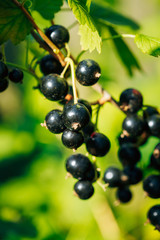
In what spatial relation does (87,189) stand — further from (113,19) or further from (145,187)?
(113,19)

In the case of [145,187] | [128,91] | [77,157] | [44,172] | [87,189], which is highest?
[128,91]

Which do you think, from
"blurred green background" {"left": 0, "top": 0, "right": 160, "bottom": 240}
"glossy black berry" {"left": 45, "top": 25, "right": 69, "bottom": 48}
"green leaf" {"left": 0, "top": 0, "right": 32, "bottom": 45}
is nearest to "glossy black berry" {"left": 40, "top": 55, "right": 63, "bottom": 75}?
"glossy black berry" {"left": 45, "top": 25, "right": 69, "bottom": 48}

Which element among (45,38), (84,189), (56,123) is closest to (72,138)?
(56,123)

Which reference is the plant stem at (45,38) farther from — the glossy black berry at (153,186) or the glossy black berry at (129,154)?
the glossy black berry at (153,186)

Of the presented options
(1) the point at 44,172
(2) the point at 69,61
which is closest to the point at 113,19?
(2) the point at 69,61

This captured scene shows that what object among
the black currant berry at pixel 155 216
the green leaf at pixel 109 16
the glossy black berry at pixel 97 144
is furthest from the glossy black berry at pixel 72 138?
the green leaf at pixel 109 16

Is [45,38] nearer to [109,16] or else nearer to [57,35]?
[57,35]

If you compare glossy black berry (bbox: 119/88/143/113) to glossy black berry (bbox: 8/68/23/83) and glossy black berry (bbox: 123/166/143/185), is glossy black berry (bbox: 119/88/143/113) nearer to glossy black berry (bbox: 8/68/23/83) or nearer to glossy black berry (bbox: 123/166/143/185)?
glossy black berry (bbox: 123/166/143/185)
